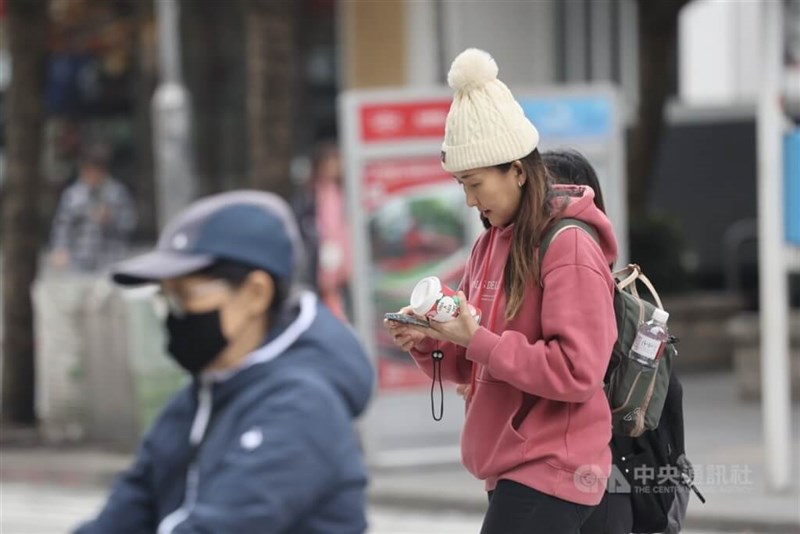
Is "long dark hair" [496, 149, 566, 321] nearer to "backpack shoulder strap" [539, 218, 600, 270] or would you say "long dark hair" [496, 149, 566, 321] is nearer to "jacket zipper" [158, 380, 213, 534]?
"backpack shoulder strap" [539, 218, 600, 270]

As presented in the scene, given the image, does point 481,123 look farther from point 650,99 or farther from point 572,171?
point 650,99

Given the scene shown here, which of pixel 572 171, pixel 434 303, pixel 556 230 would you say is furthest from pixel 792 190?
pixel 434 303

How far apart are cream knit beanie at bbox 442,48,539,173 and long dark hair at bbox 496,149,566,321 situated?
53 millimetres

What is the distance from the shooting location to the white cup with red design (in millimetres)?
3367

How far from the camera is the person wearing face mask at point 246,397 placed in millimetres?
2998

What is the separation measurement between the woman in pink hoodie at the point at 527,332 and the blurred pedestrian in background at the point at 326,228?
26.3 feet

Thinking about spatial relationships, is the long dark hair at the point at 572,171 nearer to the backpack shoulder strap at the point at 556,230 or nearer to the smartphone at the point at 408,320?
the backpack shoulder strap at the point at 556,230

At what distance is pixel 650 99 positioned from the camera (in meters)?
15.3

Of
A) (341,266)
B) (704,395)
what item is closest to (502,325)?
(341,266)

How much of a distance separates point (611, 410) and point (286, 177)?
8595 mm

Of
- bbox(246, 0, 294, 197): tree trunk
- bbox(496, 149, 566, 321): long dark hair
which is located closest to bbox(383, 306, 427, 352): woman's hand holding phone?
bbox(496, 149, 566, 321): long dark hair

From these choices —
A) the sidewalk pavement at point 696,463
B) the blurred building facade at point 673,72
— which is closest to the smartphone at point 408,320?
the sidewalk pavement at point 696,463

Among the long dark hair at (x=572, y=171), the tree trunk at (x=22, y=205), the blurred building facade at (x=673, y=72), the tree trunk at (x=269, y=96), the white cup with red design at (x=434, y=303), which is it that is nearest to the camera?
the white cup with red design at (x=434, y=303)

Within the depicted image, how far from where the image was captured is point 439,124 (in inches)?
383
